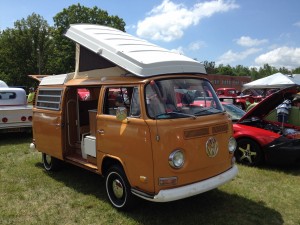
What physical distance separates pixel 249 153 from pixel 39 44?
4396cm

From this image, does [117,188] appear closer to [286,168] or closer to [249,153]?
[249,153]

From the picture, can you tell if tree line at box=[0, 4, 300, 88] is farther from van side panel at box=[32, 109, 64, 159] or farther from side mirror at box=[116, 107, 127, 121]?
side mirror at box=[116, 107, 127, 121]

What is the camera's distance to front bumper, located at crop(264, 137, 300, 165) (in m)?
7.17

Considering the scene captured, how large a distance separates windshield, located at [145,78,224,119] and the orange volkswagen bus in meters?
0.01

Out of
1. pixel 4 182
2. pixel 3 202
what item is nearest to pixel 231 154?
pixel 3 202

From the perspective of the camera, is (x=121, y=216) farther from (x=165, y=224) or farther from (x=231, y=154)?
(x=231, y=154)

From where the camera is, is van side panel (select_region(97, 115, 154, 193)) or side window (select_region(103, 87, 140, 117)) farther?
side window (select_region(103, 87, 140, 117))

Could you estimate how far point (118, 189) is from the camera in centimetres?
541

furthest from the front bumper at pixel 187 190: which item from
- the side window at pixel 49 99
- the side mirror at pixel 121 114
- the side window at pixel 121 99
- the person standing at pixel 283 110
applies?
the person standing at pixel 283 110

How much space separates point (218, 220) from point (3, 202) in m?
3.75

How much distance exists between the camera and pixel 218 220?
5.01 metres

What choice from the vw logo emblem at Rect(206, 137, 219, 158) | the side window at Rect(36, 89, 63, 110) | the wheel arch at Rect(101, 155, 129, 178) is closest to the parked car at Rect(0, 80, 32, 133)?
the side window at Rect(36, 89, 63, 110)

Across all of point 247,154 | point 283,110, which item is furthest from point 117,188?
point 283,110

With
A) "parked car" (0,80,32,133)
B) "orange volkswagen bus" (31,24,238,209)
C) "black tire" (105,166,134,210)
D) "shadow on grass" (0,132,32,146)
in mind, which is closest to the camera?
"orange volkswagen bus" (31,24,238,209)
